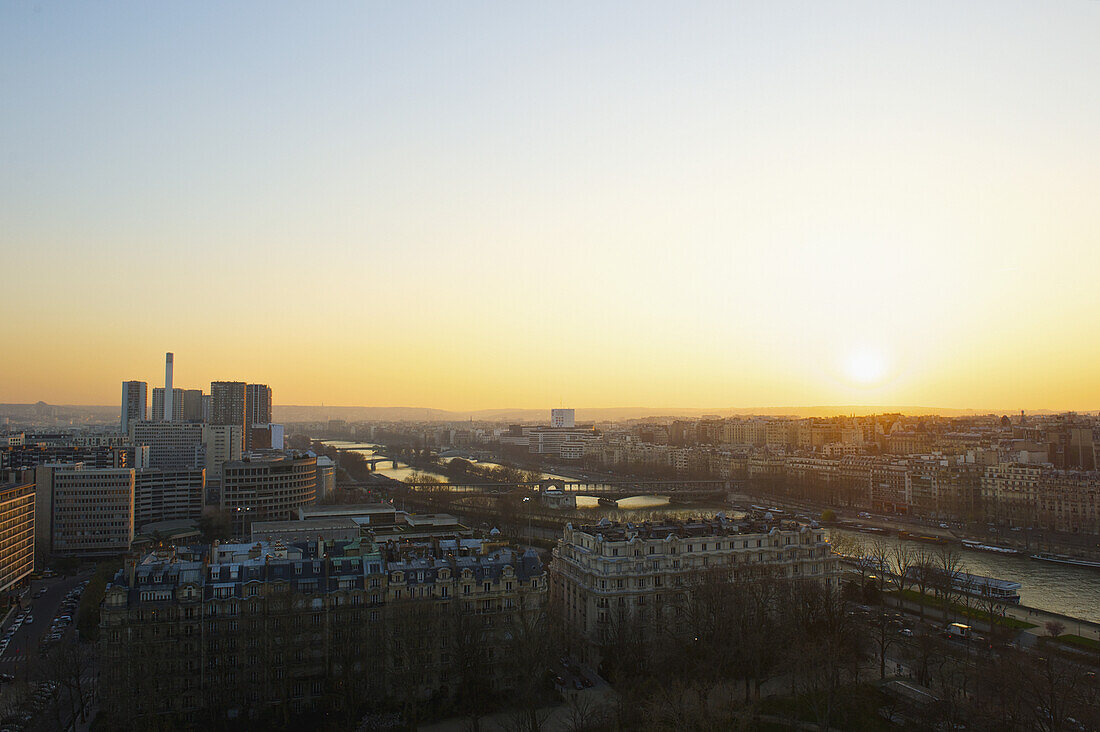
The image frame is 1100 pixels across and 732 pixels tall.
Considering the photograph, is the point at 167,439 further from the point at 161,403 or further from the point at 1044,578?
the point at 1044,578

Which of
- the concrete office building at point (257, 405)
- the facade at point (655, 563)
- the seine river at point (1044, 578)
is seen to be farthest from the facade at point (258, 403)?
the facade at point (655, 563)

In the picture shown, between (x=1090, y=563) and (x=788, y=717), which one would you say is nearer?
(x=788, y=717)

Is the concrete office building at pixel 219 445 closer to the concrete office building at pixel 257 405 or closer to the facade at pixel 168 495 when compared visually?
the facade at pixel 168 495

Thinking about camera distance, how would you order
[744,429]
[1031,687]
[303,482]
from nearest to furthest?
[1031,687]
[303,482]
[744,429]

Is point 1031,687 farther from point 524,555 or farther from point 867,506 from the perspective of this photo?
point 867,506

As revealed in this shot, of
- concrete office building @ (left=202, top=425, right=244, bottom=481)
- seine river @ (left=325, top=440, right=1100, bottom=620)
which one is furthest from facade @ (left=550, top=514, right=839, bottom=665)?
concrete office building @ (left=202, top=425, right=244, bottom=481)

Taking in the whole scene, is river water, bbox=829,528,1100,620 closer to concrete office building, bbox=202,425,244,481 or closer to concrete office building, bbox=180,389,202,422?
concrete office building, bbox=202,425,244,481

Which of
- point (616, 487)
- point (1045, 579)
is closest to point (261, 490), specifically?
point (616, 487)

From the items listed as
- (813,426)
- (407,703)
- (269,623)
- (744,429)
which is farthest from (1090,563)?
(744,429)
